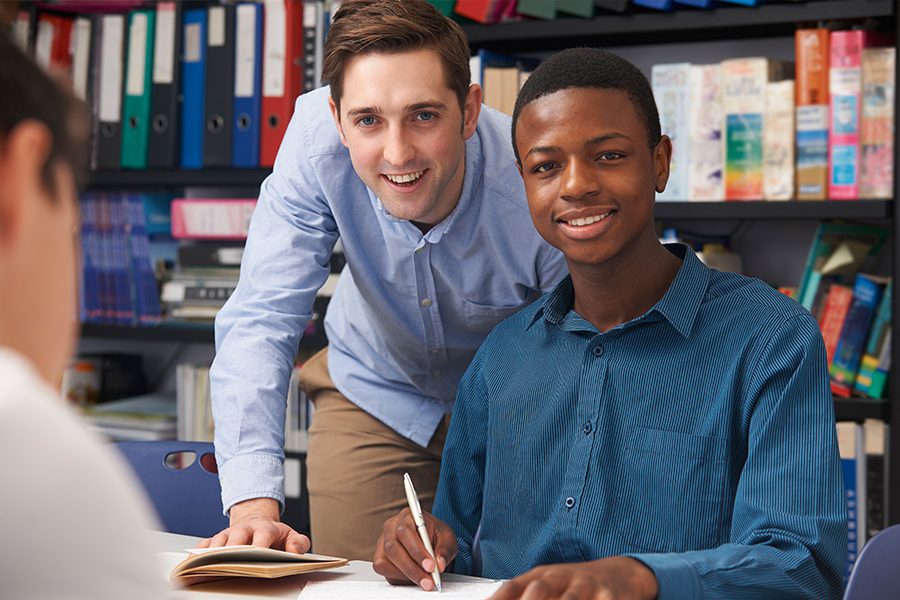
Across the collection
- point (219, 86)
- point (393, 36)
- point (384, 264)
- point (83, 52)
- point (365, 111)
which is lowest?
point (384, 264)

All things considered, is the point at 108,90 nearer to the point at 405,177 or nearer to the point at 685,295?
the point at 405,177

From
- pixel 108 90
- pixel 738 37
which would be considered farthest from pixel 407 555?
pixel 108 90

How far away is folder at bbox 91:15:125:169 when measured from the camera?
2.75 metres

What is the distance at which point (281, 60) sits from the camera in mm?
2572

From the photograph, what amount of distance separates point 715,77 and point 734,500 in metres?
1.33

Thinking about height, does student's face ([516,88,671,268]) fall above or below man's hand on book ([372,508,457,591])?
above

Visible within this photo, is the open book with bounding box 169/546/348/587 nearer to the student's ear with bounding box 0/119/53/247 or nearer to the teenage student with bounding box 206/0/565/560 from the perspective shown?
the teenage student with bounding box 206/0/565/560

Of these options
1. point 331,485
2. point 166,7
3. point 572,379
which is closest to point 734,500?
point 572,379

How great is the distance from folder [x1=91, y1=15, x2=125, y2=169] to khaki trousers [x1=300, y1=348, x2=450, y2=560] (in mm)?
1293

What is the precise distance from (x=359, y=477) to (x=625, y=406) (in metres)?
0.69

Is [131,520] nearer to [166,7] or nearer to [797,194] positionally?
[797,194]

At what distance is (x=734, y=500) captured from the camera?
45.1 inches

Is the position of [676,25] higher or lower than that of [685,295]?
higher

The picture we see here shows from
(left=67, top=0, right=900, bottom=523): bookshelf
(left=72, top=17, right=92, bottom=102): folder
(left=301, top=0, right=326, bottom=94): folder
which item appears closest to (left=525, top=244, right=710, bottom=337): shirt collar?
(left=67, top=0, right=900, bottom=523): bookshelf
